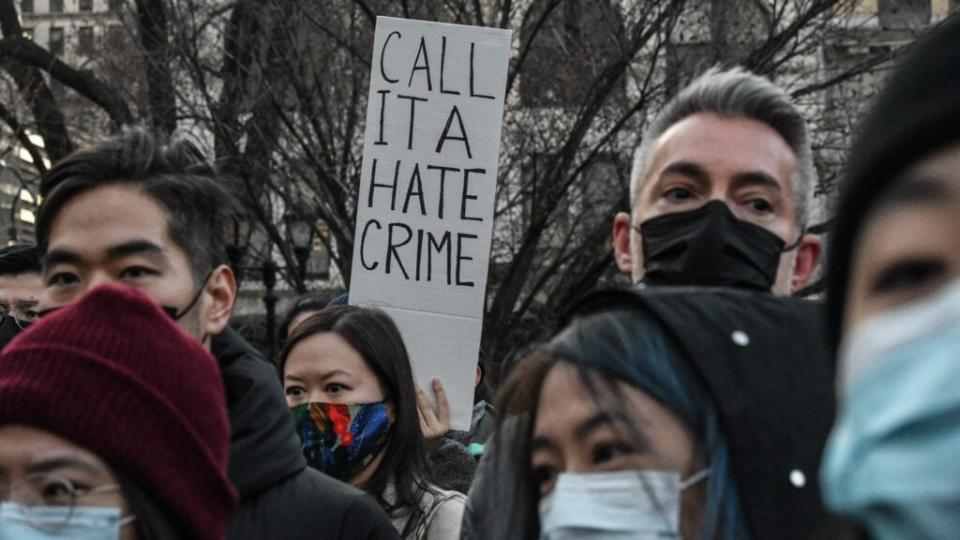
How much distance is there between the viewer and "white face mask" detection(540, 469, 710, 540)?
1633 mm

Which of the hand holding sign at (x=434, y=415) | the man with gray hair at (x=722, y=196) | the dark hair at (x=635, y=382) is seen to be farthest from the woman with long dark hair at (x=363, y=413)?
the dark hair at (x=635, y=382)

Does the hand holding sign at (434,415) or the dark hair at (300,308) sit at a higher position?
the dark hair at (300,308)

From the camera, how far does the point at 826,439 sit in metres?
1.71

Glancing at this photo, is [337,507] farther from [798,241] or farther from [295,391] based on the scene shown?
[798,241]

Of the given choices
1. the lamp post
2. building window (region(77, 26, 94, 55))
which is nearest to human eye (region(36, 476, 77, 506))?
the lamp post

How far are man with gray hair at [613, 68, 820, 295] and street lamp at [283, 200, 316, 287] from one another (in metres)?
10.6

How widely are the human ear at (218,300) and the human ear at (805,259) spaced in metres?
1.21

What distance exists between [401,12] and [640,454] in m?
10.4

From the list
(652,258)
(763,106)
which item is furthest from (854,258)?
(763,106)

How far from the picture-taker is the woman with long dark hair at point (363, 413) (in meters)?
3.71

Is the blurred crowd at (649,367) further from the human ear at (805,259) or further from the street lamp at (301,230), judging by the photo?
the street lamp at (301,230)

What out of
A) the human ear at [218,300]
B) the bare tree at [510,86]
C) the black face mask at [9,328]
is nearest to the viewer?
the human ear at [218,300]

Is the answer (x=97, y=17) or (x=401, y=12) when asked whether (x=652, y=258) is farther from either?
(x=97, y=17)

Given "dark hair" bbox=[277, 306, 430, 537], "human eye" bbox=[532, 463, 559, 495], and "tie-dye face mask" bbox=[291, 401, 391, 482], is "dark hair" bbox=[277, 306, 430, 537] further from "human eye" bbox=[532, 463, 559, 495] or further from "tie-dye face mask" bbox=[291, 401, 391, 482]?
"human eye" bbox=[532, 463, 559, 495]
